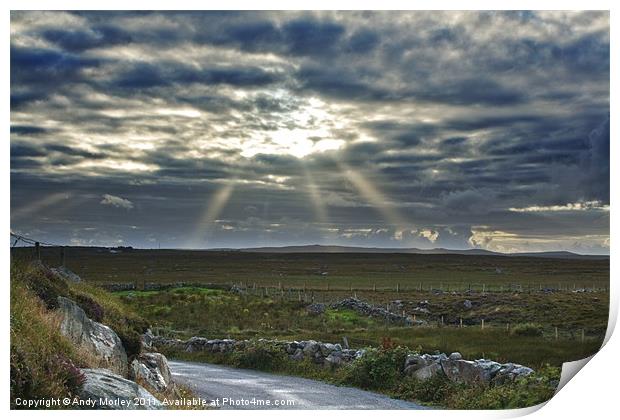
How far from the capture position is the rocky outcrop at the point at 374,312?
102ft

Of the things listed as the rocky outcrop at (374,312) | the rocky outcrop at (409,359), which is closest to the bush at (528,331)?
the rocky outcrop at (409,359)

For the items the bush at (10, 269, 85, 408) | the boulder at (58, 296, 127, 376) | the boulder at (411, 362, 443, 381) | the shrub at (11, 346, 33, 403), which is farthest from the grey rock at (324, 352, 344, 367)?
the shrub at (11, 346, 33, 403)

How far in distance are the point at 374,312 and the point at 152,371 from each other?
22192 mm

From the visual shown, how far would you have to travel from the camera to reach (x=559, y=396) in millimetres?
12562

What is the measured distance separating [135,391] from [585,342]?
33.2 feet

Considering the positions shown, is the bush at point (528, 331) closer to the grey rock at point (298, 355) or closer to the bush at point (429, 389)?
the grey rock at point (298, 355)

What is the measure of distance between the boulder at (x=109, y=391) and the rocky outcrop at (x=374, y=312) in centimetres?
2175

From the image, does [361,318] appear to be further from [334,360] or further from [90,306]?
[90,306]

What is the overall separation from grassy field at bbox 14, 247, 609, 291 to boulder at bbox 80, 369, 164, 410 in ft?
11.9

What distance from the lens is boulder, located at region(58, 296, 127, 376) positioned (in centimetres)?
1092

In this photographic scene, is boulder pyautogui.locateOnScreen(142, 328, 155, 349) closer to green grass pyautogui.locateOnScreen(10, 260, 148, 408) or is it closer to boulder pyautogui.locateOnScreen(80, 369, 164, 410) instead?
green grass pyautogui.locateOnScreen(10, 260, 148, 408)

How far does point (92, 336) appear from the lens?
1128 cm
